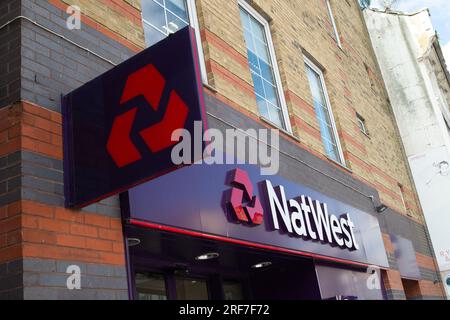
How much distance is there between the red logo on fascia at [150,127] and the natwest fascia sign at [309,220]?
2.94 metres

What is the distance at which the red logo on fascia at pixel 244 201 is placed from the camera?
18.6 ft

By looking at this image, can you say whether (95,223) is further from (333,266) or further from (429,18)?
(429,18)

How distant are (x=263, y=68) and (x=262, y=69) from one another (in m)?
0.06

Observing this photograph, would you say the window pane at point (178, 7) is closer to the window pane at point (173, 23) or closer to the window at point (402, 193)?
the window pane at point (173, 23)

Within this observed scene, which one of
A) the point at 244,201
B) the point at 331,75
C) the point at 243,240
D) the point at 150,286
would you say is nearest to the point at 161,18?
the point at 244,201

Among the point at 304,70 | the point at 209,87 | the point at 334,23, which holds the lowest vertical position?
the point at 209,87

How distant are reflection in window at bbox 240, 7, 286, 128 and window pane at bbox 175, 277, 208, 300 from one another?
2599 millimetres

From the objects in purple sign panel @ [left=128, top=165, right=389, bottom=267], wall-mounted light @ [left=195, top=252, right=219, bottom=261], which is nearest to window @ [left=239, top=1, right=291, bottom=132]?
purple sign panel @ [left=128, top=165, right=389, bottom=267]

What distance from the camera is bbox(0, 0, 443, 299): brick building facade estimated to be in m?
3.62

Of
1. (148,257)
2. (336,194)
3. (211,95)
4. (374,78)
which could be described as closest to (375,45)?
(374,78)

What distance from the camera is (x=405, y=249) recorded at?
→ 1148 centimetres

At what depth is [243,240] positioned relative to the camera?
18.6 feet

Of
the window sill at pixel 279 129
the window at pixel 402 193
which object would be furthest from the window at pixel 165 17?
the window at pixel 402 193

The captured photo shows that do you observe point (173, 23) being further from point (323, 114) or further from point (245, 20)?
point (323, 114)
